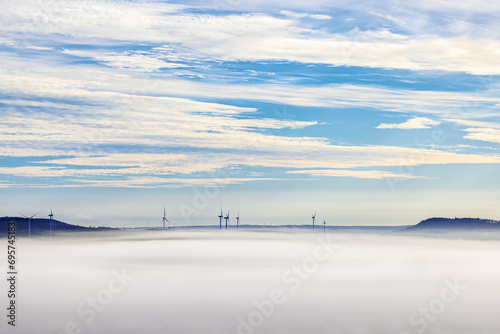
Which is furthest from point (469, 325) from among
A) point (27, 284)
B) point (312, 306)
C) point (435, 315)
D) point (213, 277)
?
point (27, 284)

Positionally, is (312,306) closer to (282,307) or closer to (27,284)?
(282,307)

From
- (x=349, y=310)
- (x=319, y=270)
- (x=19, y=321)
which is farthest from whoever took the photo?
(x=319, y=270)

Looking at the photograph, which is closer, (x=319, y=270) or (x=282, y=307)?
(x=282, y=307)

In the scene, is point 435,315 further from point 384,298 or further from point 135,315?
point 135,315

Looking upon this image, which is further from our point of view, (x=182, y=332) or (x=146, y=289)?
(x=146, y=289)

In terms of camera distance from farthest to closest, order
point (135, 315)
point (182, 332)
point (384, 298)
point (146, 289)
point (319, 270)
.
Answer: point (319, 270) → point (146, 289) → point (384, 298) → point (135, 315) → point (182, 332)

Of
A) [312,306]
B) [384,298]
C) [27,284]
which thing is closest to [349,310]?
[312,306]

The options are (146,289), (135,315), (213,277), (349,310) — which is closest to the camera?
(135,315)

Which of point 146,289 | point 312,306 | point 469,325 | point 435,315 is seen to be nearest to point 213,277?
point 146,289

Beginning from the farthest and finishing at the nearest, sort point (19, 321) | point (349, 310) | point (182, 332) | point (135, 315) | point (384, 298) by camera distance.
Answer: point (384, 298) < point (349, 310) < point (135, 315) < point (19, 321) < point (182, 332)
